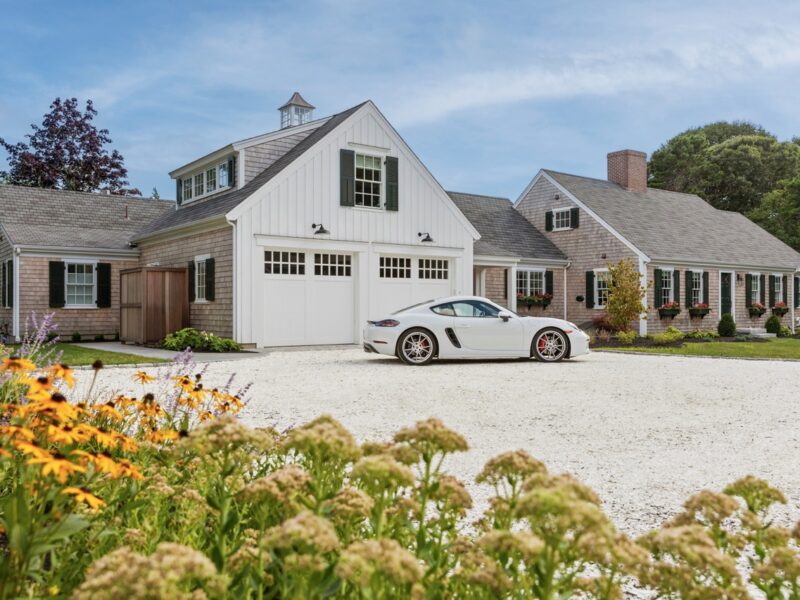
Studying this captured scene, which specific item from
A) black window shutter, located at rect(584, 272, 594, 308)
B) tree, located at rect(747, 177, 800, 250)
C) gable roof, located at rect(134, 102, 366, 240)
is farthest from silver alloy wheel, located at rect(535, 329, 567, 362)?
tree, located at rect(747, 177, 800, 250)

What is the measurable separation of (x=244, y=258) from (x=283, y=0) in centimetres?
667

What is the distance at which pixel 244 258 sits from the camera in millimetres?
17281

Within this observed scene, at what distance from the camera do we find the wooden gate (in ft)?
61.3

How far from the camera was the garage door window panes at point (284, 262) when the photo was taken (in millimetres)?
18000

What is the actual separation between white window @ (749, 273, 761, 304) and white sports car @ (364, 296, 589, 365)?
781 inches

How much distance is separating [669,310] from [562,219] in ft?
18.4

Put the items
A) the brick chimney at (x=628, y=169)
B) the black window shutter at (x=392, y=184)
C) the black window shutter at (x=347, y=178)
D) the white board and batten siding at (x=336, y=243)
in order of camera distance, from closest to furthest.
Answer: the white board and batten siding at (x=336, y=243) → the black window shutter at (x=347, y=178) → the black window shutter at (x=392, y=184) → the brick chimney at (x=628, y=169)

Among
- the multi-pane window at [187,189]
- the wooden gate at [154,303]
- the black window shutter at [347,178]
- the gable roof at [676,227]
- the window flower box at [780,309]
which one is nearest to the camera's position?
the wooden gate at [154,303]

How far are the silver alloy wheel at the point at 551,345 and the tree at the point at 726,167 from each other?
142ft

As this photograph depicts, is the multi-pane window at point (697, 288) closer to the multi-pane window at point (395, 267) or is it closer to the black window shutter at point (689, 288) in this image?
the black window shutter at point (689, 288)

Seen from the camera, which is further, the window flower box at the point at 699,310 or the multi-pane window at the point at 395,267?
the window flower box at the point at 699,310

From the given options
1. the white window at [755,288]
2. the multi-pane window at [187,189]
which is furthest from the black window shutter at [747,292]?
the multi-pane window at [187,189]

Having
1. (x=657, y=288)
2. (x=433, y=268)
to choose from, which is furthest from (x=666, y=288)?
(x=433, y=268)

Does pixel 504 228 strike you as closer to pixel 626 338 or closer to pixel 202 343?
pixel 626 338
